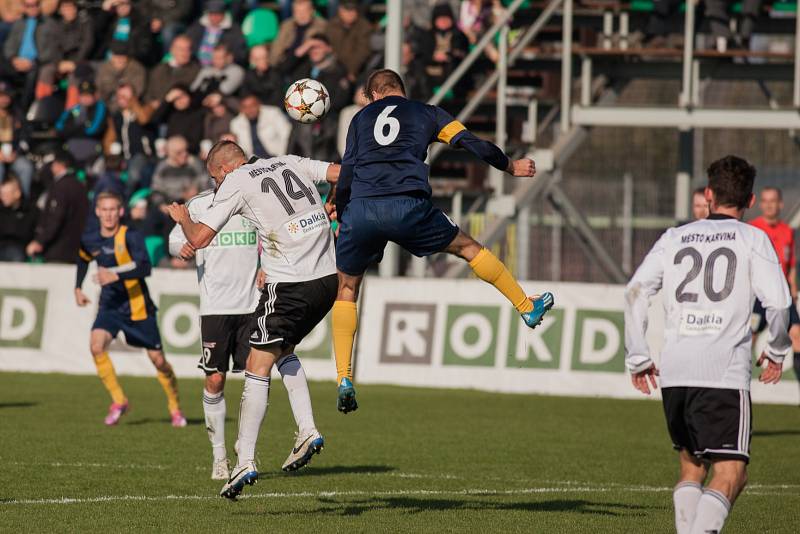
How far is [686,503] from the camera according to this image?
679 centimetres

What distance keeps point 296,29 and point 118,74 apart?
3.02m

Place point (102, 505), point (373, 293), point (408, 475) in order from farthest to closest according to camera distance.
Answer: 1. point (373, 293)
2. point (408, 475)
3. point (102, 505)

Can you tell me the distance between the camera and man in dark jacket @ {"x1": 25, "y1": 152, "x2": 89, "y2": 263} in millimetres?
20516

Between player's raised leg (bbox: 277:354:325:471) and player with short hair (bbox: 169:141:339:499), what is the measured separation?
0.07 m

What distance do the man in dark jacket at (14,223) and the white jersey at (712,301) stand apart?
51.5 ft

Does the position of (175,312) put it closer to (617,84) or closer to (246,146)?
(246,146)

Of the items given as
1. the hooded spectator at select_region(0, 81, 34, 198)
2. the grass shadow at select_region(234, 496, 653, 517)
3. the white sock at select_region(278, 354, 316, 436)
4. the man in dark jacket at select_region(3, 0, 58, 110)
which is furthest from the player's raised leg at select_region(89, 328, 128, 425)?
the man in dark jacket at select_region(3, 0, 58, 110)

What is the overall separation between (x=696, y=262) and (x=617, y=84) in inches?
588

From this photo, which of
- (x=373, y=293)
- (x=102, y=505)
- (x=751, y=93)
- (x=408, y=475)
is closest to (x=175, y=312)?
(x=373, y=293)

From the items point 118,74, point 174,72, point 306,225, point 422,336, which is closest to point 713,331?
point 306,225

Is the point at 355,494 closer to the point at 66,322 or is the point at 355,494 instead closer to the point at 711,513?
the point at 711,513

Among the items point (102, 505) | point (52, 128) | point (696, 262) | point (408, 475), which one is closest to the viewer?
point (696, 262)

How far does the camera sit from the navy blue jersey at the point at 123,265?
1357cm

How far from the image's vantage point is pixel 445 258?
2138 cm
